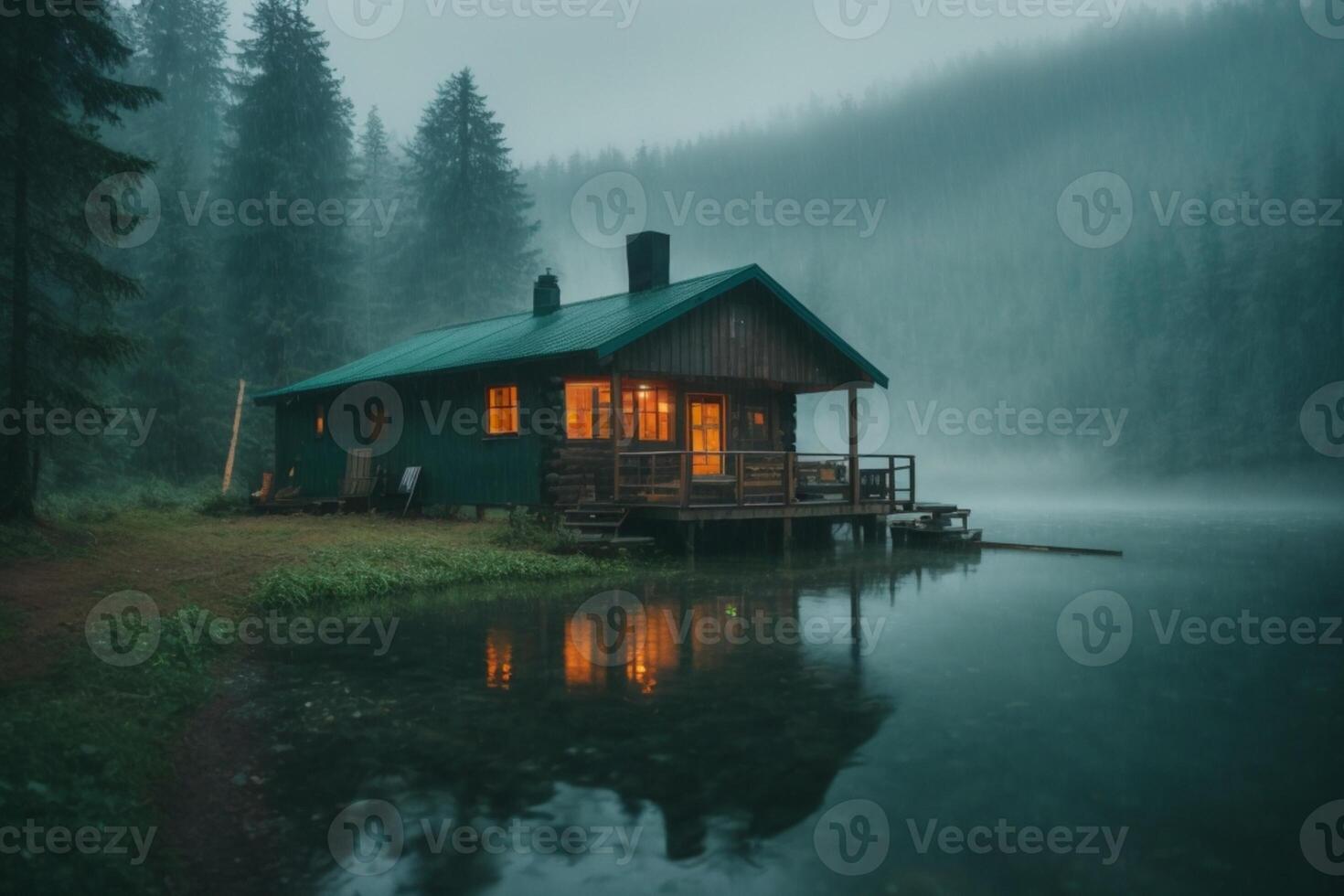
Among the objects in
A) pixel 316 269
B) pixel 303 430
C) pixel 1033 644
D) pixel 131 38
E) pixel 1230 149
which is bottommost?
pixel 1033 644

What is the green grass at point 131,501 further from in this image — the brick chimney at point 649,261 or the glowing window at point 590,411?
the brick chimney at point 649,261

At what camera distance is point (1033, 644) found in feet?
34.8

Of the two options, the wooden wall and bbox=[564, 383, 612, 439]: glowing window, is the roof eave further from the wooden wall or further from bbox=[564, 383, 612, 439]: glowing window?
bbox=[564, 383, 612, 439]: glowing window

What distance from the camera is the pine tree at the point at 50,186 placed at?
14.5 meters

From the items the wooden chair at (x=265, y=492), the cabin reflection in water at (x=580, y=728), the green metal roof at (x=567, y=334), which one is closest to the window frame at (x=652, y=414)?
the green metal roof at (x=567, y=334)

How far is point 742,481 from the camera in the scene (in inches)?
741

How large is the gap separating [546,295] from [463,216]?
26.3m

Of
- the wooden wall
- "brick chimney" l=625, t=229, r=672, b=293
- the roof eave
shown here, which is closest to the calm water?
the roof eave

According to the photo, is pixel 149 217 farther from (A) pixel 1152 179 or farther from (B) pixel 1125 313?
(A) pixel 1152 179

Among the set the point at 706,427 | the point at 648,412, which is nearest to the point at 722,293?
the point at 648,412

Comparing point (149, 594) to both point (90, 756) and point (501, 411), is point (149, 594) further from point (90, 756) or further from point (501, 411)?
point (501, 411)

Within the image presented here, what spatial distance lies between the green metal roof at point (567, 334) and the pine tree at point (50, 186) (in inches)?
301

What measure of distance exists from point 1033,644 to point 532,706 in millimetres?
6268

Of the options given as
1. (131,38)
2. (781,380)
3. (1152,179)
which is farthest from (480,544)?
(1152,179)
